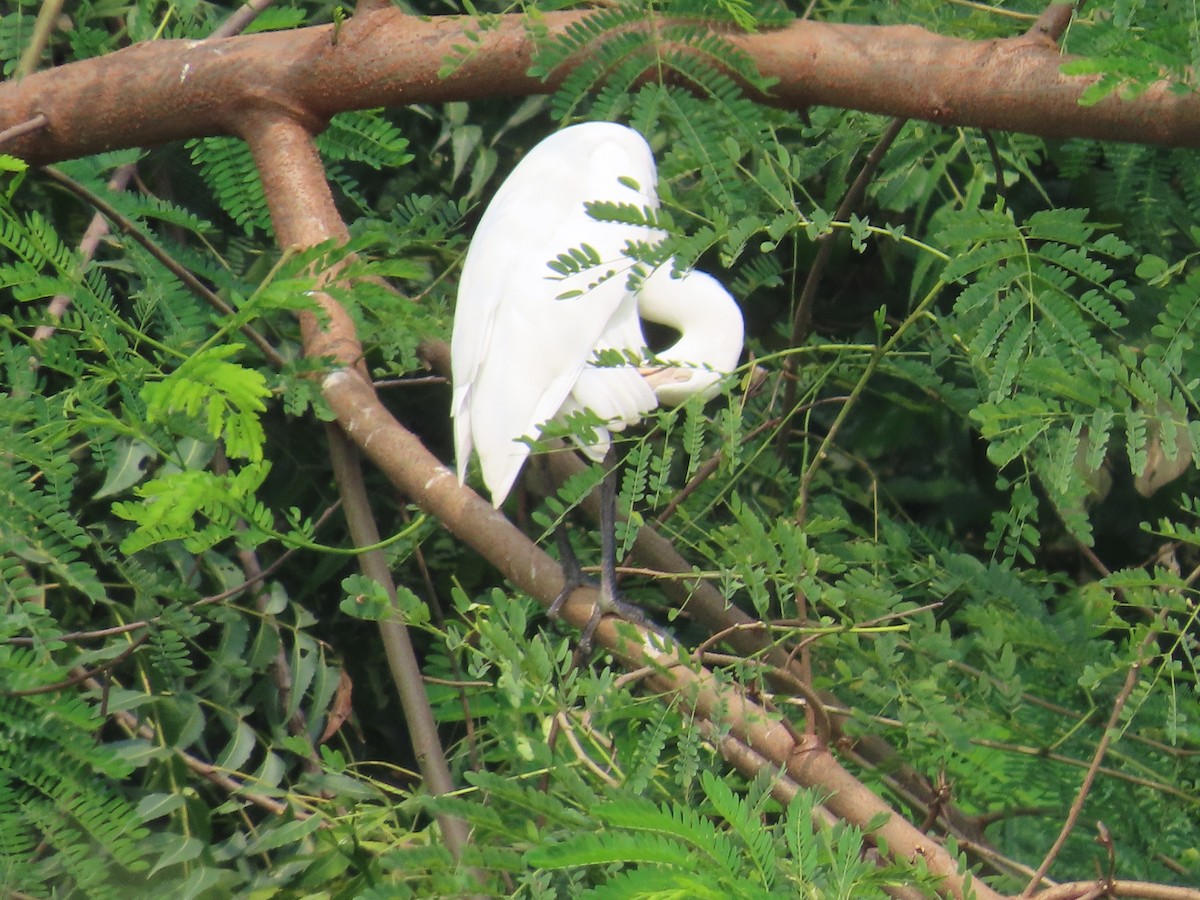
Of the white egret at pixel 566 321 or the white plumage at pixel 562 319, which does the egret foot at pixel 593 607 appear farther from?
the white plumage at pixel 562 319

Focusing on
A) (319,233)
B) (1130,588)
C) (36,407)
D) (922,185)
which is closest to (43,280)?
(36,407)

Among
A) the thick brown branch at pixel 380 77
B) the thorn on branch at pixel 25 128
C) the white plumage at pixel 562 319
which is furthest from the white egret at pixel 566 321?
the thorn on branch at pixel 25 128

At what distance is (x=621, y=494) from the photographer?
5.20 ft

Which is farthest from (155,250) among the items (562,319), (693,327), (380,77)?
(693,327)

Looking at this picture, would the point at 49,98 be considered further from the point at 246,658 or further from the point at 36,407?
the point at 246,658

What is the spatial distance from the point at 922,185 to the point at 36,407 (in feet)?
4.75

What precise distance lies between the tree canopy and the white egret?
0.06m

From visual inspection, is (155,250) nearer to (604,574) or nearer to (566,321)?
(566,321)

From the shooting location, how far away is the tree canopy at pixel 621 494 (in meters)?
1.25

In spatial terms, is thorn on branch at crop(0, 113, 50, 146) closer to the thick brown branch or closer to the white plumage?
the thick brown branch

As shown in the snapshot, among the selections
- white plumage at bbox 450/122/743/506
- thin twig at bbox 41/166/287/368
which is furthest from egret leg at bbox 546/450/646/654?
thin twig at bbox 41/166/287/368

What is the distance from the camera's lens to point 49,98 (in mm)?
1937

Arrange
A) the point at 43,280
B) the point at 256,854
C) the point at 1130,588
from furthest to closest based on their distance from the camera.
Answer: the point at 256,854, the point at 1130,588, the point at 43,280

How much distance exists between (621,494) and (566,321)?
0.25 m
